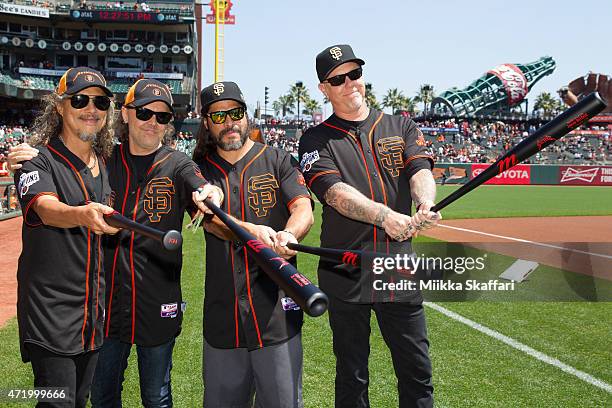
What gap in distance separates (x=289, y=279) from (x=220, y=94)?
1662 millimetres

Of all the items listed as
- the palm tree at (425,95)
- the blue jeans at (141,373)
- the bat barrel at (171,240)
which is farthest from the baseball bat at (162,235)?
the palm tree at (425,95)

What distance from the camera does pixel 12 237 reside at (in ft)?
46.3

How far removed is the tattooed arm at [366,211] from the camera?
3.27 meters

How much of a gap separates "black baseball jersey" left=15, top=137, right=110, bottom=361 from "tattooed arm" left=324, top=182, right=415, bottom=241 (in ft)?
4.94

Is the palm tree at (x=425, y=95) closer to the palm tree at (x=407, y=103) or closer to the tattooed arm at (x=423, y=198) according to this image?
the palm tree at (x=407, y=103)

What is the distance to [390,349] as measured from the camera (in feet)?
12.0

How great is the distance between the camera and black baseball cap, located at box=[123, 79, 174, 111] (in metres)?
3.44

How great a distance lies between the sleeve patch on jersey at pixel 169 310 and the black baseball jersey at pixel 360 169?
3.27 feet

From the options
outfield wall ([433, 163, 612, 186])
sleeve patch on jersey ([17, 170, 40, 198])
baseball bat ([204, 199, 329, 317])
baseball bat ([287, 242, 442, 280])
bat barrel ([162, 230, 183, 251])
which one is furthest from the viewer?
outfield wall ([433, 163, 612, 186])

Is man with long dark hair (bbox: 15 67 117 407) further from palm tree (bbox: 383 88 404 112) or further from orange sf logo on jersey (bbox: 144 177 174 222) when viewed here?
palm tree (bbox: 383 88 404 112)

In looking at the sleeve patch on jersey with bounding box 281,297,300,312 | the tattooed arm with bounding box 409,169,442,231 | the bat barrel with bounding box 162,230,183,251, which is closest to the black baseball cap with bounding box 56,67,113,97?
the bat barrel with bounding box 162,230,183,251

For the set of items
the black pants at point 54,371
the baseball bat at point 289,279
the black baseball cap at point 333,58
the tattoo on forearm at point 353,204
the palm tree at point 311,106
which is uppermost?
the palm tree at point 311,106

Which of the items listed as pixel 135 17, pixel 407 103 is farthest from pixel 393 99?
pixel 135 17

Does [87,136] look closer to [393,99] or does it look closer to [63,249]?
[63,249]
